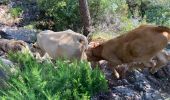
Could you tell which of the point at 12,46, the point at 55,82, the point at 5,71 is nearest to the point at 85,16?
the point at 12,46

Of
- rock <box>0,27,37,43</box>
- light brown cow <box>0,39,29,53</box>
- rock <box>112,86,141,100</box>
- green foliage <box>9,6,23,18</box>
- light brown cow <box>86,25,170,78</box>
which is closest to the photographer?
rock <box>112,86,141,100</box>

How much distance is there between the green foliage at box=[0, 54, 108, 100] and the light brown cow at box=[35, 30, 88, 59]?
2.56ft

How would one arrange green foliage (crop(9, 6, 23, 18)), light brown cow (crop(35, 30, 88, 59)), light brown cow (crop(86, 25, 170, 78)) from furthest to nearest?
green foliage (crop(9, 6, 23, 18))
light brown cow (crop(35, 30, 88, 59))
light brown cow (crop(86, 25, 170, 78))

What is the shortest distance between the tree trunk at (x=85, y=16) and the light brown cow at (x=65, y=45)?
320 centimetres

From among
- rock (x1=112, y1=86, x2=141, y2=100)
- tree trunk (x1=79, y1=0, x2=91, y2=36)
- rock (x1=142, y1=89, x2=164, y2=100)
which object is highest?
tree trunk (x1=79, y1=0, x2=91, y2=36)

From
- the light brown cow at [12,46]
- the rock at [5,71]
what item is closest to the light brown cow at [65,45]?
the light brown cow at [12,46]

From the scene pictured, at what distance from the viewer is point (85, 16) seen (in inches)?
446

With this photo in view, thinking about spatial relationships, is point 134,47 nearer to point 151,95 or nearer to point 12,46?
point 151,95

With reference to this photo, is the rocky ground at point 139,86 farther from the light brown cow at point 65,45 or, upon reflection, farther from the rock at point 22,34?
the rock at point 22,34

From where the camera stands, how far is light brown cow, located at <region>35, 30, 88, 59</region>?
749cm

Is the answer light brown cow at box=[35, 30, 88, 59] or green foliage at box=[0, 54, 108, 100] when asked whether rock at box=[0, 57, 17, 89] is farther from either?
light brown cow at box=[35, 30, 88, 59]

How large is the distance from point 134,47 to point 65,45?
1.22 m

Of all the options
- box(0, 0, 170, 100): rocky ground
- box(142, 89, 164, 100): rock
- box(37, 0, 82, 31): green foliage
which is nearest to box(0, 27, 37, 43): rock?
box(37, 0, 82, 31): green foliage

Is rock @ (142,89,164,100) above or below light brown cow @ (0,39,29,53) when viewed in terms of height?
below
